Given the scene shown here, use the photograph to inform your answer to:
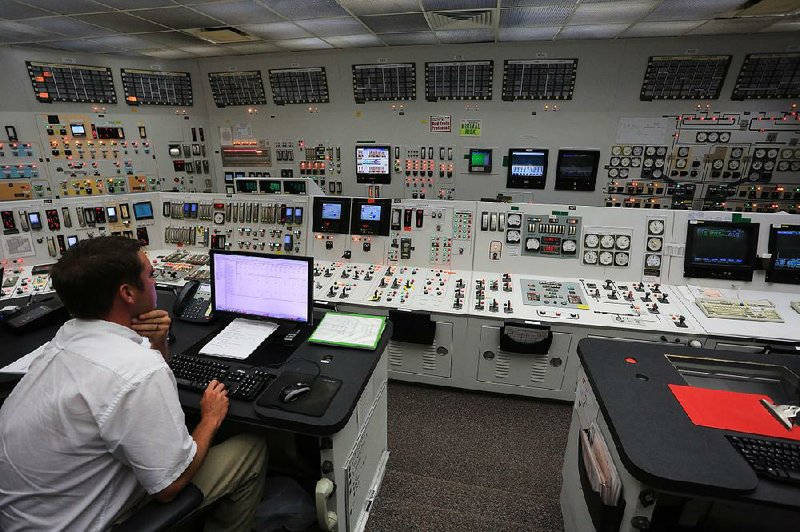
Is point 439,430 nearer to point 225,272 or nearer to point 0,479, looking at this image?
point 225,272

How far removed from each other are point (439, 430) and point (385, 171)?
3927mm

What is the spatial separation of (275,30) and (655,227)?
13.9 feet

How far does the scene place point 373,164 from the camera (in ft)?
18.4

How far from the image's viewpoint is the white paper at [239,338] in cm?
173

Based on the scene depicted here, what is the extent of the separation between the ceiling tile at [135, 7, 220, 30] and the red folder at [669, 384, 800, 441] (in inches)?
186

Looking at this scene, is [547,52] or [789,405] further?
[547,52]

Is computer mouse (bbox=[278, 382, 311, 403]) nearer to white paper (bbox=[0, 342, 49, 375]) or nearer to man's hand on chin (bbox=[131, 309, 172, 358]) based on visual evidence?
man's hand on chin (bbox=[131, 309, 172, 358])

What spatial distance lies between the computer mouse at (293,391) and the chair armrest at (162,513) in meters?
0.36

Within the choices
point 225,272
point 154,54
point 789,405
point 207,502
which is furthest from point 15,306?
point 154,54

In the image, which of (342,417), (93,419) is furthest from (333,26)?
(93,419)

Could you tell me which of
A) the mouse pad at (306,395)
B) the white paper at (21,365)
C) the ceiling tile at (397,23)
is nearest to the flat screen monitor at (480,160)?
the ceiling tile at (397,23)

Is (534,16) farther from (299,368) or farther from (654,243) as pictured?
(299,368)

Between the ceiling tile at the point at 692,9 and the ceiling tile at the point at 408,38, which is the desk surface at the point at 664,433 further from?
the ceiling tile at the point at 408,38

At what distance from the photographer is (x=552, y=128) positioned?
16.5 feet
